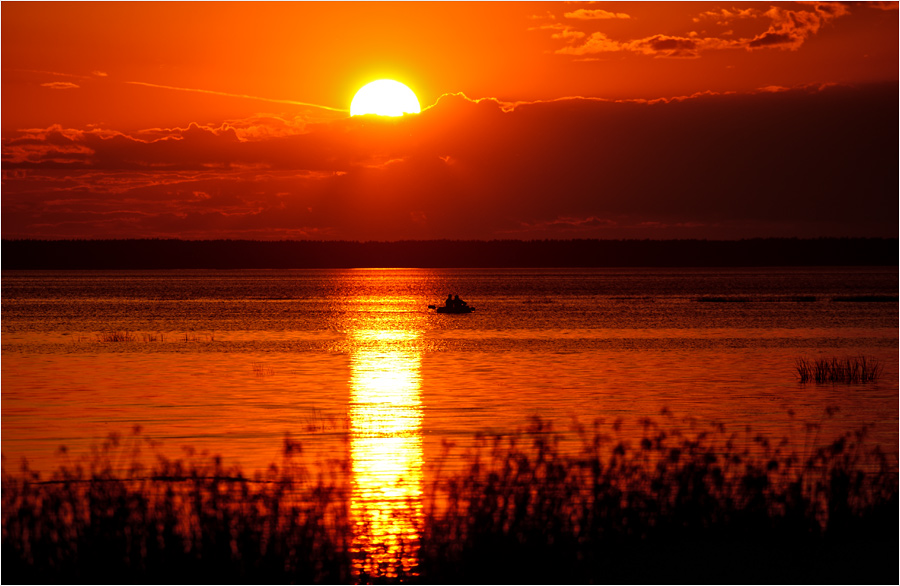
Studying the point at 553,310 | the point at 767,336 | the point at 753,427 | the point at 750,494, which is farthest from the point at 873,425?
the point at 553,310

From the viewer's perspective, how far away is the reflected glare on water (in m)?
13.4

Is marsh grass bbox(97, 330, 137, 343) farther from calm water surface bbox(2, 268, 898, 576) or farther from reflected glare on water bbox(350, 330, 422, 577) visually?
reflected glare on water bbox(350, 330, 422, 577)

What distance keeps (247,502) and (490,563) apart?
3923 millimetres

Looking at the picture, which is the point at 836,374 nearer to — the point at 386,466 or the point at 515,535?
the point at 386,466

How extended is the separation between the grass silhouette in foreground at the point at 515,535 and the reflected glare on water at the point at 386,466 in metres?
0.17

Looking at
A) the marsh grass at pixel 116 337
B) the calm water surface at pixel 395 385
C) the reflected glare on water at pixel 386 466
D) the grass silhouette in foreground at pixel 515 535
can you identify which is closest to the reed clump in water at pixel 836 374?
the calm water surface at pixel 395 385

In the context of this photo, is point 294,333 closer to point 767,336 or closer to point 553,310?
point 767,336

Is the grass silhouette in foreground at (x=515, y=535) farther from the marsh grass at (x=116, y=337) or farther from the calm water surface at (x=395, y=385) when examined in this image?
the marsh grass at (x=116, y=337)

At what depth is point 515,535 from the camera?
13320 mm

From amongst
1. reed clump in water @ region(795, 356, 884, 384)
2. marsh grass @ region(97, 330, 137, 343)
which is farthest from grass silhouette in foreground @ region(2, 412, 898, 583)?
marsh grass @ region(97, 330, 137, 343)

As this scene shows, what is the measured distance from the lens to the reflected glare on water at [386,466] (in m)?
13.4

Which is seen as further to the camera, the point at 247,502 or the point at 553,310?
the point at 553,310

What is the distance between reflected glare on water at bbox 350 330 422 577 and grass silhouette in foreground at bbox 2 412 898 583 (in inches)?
6.6

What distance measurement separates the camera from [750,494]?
15070 mm
